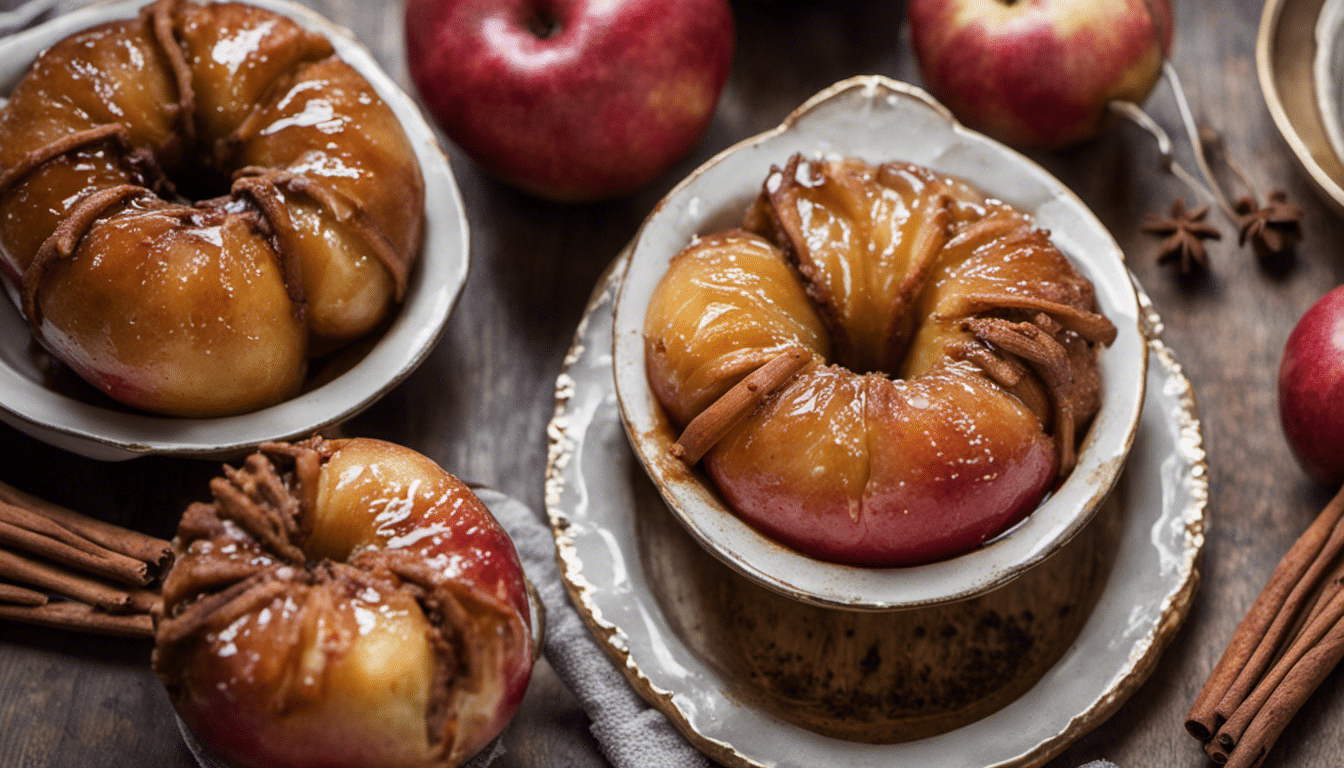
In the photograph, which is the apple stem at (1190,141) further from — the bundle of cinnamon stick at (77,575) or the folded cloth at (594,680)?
the bundle of cinnamon stick at (77,575)

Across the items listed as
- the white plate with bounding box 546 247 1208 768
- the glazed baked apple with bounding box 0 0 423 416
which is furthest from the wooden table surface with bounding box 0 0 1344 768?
the glazed baked apple with bounding box 0 0 423 416

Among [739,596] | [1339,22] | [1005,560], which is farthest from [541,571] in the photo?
[1339,22]

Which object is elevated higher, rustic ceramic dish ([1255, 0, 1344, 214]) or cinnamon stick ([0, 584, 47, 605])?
rustic ceramic dish ([1255, 0, 1344, 214])

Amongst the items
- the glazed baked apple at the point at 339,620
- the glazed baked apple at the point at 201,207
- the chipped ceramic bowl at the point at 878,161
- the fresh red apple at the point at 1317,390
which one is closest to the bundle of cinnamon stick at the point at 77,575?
the glazed baked apple at the point at 201,207

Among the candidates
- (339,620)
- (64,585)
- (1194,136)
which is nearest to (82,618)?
(64,585)

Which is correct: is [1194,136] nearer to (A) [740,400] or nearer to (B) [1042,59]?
(B) [1042,59]

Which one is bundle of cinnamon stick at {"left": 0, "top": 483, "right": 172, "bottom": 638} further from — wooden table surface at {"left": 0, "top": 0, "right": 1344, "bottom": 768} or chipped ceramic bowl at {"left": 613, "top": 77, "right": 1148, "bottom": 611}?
chipped ceramic bowl at {"left": 613, "top": 77, "right": 1148, "bottom": 611}
